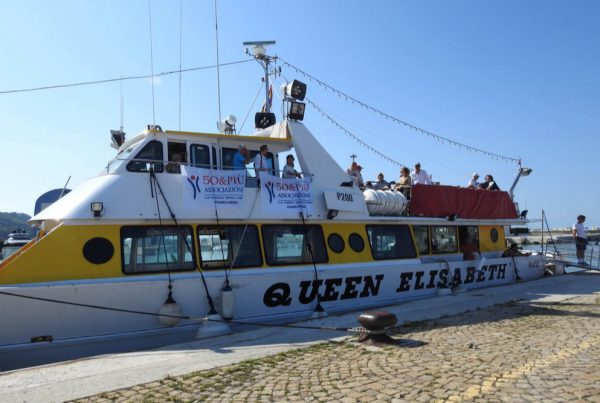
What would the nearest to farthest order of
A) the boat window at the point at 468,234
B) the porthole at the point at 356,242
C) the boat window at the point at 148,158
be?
1. the boat window at the point at 148,158
2. the porthole at the point at 356,242
3. the boat window at the point at 468,234

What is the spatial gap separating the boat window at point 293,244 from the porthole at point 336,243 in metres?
0.17

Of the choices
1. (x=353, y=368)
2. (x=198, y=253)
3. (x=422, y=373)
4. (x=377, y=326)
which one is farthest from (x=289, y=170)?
(x=422, y=373)

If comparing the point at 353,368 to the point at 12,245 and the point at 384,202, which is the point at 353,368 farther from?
the point at 12,245

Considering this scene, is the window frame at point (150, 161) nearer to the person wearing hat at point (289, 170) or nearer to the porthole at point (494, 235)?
the person wearing hat at point (289, 170)

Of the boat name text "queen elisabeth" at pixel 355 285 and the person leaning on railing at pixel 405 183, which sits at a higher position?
the person leaning on railing at pixel 405 183

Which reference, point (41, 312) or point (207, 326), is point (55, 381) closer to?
point (41, 312)

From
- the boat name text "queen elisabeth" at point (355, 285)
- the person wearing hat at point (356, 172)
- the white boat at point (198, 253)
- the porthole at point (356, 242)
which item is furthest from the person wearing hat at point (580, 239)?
the porthole at point (356, 242)

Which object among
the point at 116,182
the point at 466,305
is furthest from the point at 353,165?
the point at 116,182

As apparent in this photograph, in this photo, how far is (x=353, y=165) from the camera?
11984 mm

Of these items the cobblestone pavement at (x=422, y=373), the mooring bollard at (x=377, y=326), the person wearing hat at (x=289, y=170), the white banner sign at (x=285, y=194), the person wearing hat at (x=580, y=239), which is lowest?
the cobblestone pavement at (x=422, y=373)

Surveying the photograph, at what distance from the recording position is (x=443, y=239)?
12.5m

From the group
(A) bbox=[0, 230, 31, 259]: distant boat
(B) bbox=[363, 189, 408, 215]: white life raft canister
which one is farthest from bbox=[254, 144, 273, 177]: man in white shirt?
(A) bbox=[0, 230, 31, 259]: distant boat

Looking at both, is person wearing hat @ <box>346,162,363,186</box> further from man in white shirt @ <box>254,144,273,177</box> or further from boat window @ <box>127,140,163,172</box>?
boat window @ <box>127,140,163,172</box>

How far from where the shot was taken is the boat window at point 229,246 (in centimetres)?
838
